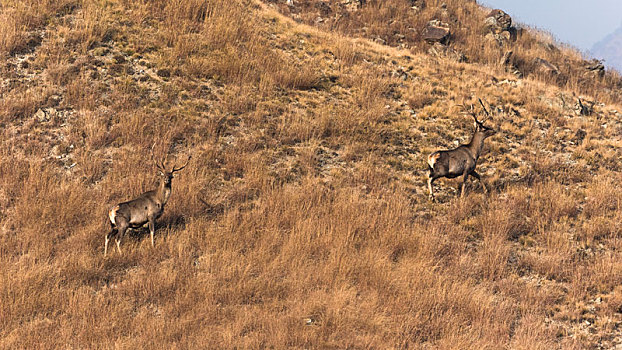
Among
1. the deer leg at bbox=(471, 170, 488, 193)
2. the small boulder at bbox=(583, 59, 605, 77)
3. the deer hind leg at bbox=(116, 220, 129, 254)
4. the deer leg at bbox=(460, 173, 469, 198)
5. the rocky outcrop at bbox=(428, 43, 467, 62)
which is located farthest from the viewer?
the small boulder at bbox=(583, 59, 605, 77)

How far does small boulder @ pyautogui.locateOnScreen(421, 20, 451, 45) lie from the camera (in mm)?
23656

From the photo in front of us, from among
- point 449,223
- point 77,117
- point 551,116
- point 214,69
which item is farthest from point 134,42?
point 551,116

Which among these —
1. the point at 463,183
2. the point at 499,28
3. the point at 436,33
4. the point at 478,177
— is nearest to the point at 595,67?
the point at 499,28

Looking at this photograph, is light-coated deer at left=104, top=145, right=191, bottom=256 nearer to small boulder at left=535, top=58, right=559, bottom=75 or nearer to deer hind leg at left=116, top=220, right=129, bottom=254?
deer hind leg at left=116, top=220, right=129, bottom=254

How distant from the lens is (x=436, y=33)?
2388 cm

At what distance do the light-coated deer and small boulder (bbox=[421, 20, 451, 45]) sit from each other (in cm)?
1799

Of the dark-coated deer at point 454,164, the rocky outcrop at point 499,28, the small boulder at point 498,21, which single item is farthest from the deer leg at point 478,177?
the small boulder at point 498,21

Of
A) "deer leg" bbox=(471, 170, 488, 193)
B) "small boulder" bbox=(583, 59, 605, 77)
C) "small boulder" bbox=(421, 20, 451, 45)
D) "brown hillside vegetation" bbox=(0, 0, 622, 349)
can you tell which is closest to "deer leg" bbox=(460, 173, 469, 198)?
"deer leg" bbox=(471, 170, 488, 193)

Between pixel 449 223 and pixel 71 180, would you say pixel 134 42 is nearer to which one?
pixel 71 180

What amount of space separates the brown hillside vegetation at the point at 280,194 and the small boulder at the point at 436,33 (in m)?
3.99

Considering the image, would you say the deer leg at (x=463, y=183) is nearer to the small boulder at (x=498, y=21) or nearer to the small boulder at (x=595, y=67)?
the small boulder at (x=498, y=21)

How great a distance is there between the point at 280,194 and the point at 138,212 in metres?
3.32

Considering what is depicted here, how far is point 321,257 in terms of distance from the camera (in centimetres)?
920

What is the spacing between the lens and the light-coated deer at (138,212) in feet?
28.9
